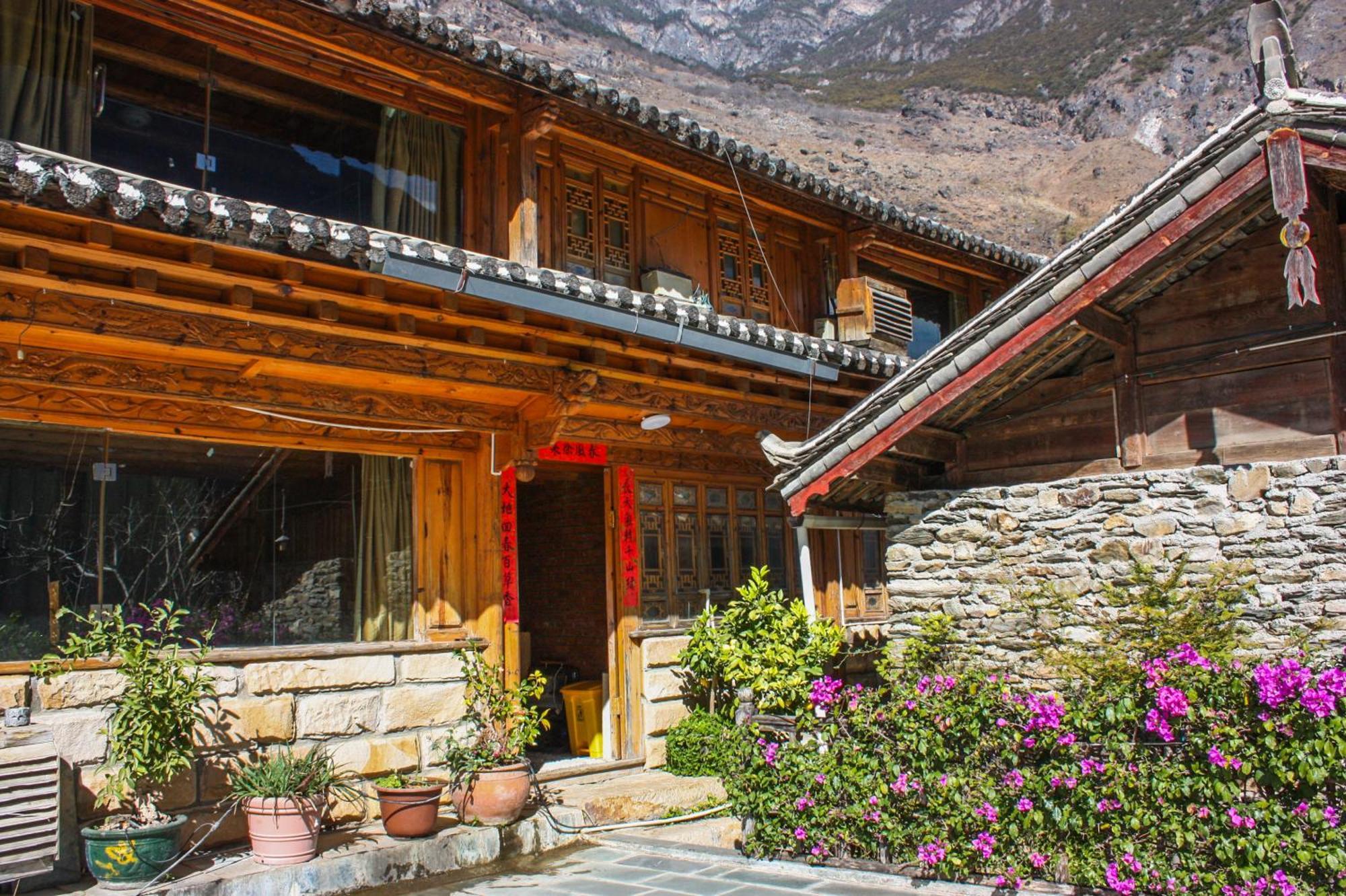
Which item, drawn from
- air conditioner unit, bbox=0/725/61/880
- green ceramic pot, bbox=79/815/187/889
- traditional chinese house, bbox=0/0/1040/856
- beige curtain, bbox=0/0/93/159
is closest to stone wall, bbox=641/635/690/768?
traditional chinese house, bbox=0/0/1040/856

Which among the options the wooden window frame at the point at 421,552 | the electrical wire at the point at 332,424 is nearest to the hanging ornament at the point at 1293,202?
the electrical wire at the point at 332,424

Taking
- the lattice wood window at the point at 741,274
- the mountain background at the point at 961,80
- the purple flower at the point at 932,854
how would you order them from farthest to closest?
the mountain background at the point at 961,80 < the lattice wood window at the point at 741,274 < the purple flower at the point at 932,854

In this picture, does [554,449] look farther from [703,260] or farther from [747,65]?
[747,65]

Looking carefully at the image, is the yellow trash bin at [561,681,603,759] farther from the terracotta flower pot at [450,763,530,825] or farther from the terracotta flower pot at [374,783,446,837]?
the terracotta flower pot at [374,783,446,837]

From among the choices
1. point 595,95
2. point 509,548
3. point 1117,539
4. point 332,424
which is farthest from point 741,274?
point 1117,539

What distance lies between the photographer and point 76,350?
7.39 meters

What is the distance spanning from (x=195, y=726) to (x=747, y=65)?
7140 cm

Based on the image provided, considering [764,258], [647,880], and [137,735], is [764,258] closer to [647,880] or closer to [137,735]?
[647,880]

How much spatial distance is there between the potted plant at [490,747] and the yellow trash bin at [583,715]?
217 cm

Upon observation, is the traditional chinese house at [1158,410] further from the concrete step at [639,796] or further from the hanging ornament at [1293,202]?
the concrete step at [639,796]

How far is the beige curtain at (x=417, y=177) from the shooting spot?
9109 millimetres

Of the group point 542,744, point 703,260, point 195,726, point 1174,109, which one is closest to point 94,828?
point 195,726

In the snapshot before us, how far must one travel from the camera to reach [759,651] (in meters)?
9.37

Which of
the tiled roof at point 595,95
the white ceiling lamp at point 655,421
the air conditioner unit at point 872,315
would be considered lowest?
the white ceiling lamp at point 655,421
